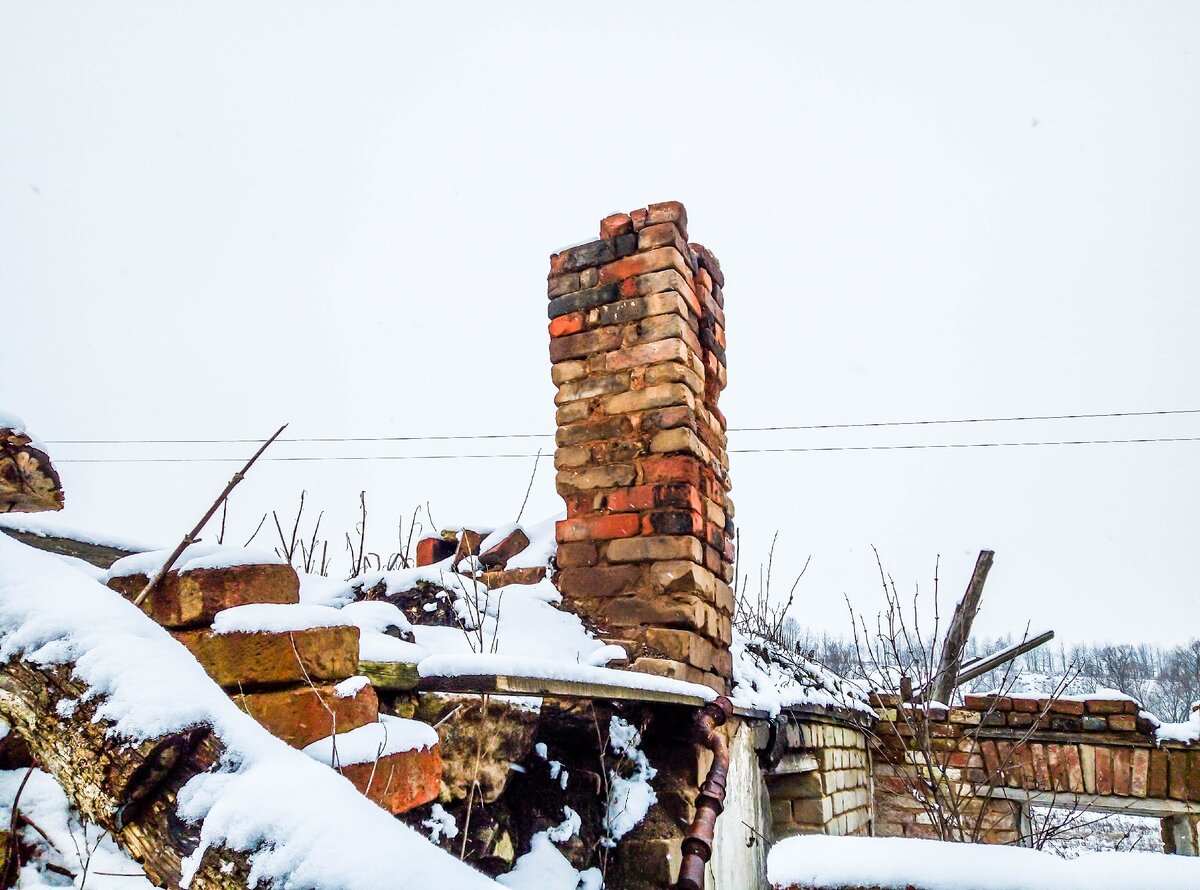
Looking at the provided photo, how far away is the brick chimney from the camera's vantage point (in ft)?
8.98

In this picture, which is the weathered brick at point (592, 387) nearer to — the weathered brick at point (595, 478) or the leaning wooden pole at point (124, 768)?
the weathered brick at point (595, 478)

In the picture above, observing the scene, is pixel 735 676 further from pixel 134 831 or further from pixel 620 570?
pixel 134 831

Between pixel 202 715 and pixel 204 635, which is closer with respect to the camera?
pixel 202 715

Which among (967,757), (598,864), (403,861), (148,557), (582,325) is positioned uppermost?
(582,325)

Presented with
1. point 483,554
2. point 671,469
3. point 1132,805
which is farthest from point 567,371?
point 1132,805

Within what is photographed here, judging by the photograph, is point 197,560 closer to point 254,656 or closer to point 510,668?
point 254,656

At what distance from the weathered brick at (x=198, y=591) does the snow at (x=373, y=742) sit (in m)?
0.27

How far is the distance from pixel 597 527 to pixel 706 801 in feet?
3.41

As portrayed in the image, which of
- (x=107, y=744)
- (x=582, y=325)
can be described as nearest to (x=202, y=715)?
(x=107, y=744)

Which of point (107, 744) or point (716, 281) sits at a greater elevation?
point (716, 281)

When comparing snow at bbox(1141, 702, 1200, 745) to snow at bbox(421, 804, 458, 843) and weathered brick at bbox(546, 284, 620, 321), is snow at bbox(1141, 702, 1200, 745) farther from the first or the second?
snow at bbox(421, 804, 458, 843)

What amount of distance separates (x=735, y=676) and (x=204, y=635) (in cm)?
243

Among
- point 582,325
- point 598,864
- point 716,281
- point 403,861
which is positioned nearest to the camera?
point 403,861

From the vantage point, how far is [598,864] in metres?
2.05
